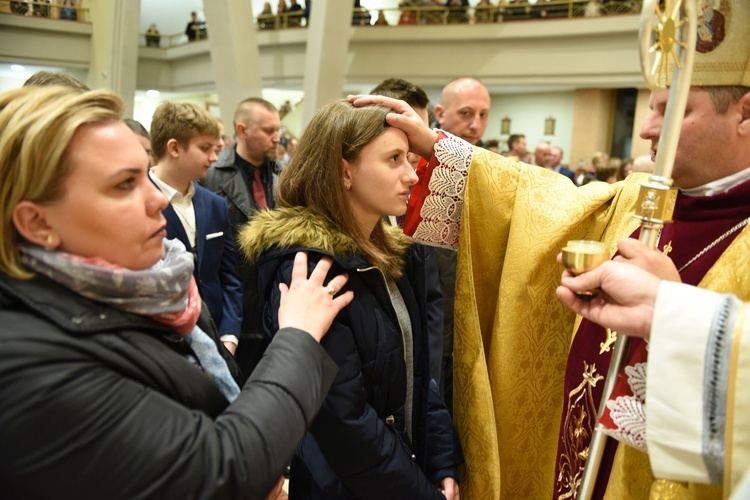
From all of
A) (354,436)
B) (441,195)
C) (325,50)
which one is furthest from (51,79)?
(325,50)

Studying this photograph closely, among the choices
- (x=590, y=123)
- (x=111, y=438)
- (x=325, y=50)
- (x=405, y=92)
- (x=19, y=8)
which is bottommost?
(x=111, y=438)

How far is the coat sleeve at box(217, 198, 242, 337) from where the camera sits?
10.0 ft

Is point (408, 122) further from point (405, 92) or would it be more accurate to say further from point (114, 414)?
point (405, 92)

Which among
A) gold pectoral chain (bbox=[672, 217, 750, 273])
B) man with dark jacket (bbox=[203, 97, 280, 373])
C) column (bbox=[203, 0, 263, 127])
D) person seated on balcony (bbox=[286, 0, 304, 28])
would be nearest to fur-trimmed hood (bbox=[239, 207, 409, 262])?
gold pectoral chain (bbox=[672, 217, 750, 273])

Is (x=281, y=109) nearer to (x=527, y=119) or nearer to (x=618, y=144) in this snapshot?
(x=527, y=119)

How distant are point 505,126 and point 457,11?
3262 millimetres

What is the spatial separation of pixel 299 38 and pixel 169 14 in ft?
28.9

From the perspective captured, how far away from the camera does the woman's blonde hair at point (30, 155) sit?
975 mm

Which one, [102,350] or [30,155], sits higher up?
[30,155]

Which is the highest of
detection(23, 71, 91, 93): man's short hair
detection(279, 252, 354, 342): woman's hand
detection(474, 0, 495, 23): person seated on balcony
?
detection(474, 0, 495, 23): person seated on balcony

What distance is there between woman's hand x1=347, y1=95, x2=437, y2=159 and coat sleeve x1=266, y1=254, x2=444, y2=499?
0.47 meters

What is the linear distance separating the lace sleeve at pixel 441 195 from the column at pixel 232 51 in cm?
1004

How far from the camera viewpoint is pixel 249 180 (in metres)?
3.92

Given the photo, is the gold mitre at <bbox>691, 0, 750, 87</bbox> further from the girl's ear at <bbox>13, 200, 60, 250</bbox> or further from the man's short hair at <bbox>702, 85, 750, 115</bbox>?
the girl's ear at <bbox>13, 200, 60, 250</bbox>
